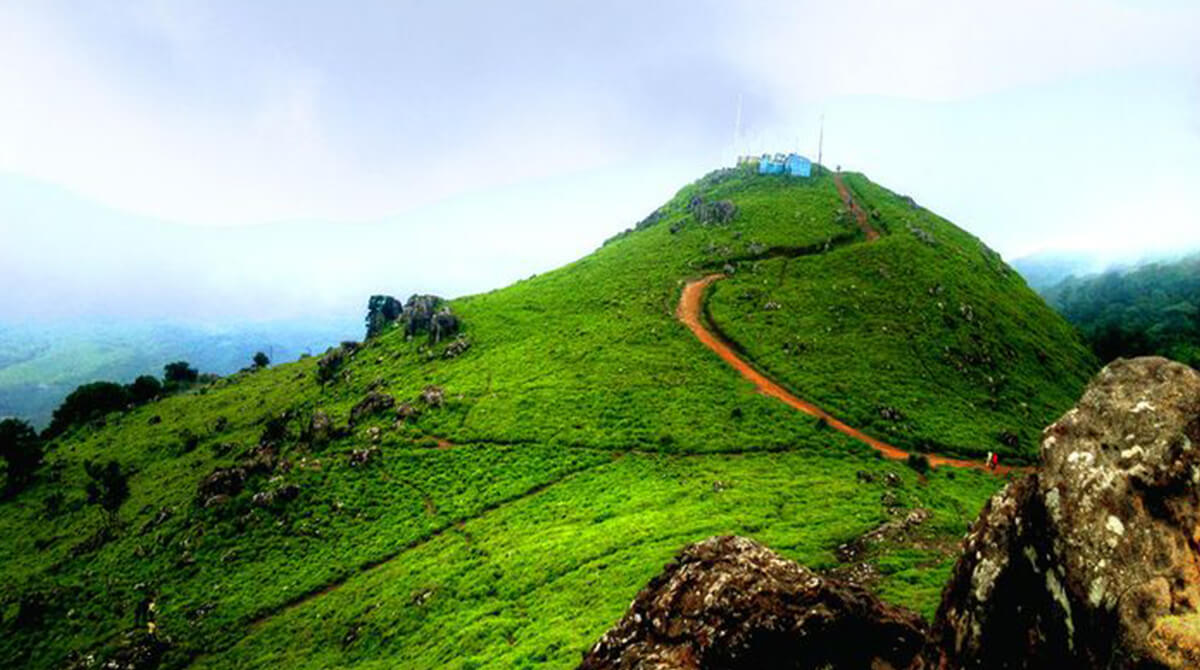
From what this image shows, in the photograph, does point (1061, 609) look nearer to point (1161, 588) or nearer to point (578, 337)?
point (1161, 588)

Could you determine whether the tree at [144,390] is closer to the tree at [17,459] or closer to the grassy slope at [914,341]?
the tree at [17,459]

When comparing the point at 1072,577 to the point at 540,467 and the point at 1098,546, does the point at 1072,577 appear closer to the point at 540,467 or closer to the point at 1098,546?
the point at 1098,546

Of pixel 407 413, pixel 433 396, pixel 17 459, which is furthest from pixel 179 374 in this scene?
pixel 433 396

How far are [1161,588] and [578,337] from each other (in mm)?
82924

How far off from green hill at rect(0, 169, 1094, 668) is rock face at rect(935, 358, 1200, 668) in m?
17.6

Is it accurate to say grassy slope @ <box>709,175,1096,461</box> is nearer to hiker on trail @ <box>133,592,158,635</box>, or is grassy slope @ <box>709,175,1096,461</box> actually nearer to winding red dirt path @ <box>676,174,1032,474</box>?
winding red dirt path @ <box>676,174,1032,474</box>

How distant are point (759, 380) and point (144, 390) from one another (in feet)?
430

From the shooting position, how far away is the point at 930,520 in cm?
3909

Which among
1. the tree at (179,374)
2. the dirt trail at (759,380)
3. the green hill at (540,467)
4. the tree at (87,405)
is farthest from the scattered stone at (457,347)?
the tree at (179,374)

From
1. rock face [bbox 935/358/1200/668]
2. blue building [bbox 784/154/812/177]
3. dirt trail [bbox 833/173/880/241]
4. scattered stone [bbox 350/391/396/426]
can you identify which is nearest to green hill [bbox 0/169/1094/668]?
scattered stone [bbox 350/391/396/426]

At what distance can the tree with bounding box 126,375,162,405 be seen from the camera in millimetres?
119400

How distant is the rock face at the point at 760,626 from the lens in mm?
14562

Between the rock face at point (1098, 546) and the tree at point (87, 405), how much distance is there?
14921cm

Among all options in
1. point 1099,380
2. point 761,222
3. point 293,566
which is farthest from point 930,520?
point 761,222
